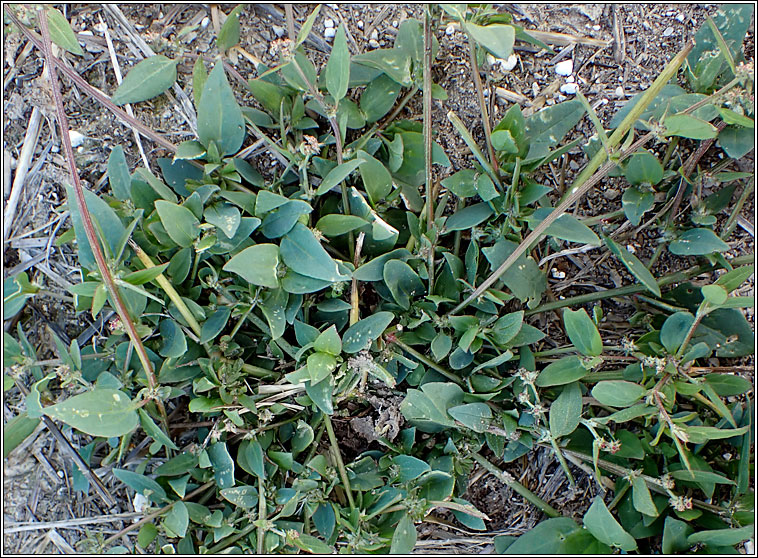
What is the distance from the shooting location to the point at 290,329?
65.9 inches

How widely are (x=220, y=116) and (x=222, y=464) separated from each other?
95cm

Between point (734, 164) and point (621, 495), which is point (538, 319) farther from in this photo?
point (734, 164)

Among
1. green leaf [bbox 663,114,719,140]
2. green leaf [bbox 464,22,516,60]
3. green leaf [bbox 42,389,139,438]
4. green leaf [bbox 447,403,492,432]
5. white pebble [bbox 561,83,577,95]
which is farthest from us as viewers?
white pebble [bbox 561,83,577,95]

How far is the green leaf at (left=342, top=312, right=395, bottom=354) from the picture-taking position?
1506 mm

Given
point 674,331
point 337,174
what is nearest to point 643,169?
point 674,331

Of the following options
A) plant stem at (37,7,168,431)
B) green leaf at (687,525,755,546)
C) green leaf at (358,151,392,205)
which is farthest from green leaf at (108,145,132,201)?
green leaf at (687,525,755,546)

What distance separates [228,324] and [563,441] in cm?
103

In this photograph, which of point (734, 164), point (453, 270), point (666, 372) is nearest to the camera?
point (666, 372)

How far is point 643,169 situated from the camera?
1.58 m

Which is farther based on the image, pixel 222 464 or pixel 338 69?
pixel 222 464

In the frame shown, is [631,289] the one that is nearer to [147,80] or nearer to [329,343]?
[329,343]

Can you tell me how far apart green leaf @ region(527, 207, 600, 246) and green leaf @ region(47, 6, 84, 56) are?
133 centimetres

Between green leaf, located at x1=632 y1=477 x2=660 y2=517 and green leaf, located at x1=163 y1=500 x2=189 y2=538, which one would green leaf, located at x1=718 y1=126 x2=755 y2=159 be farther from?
green leaf, located at x1=163 y1=500 x2=189 y2=538

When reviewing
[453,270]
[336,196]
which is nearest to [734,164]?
[453,270]
